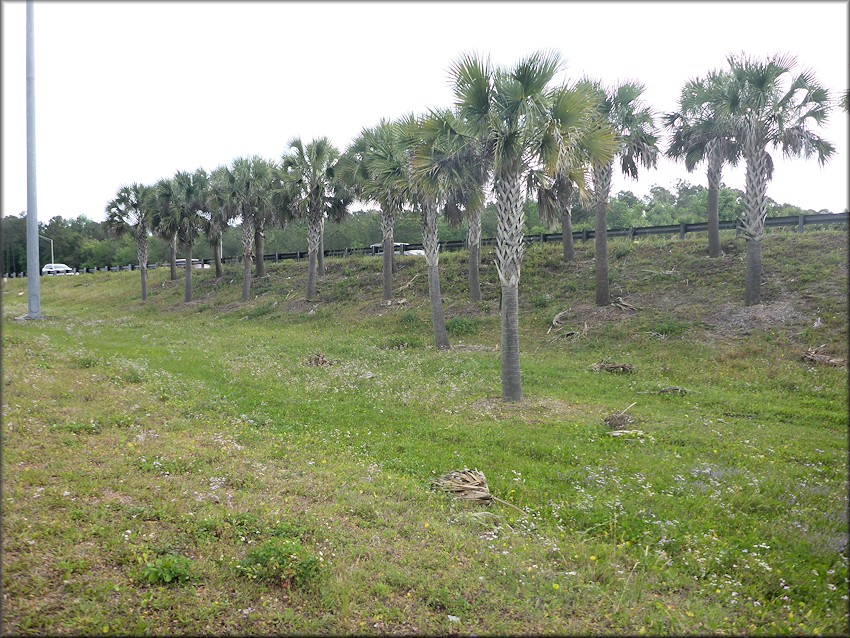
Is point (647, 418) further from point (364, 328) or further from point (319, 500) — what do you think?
point (364, 328)

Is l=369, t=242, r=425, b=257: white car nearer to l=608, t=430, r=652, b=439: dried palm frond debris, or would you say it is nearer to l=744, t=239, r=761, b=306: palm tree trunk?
l=744, t=239, r=761, b=306: palm tree trunk

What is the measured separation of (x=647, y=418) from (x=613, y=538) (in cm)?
515

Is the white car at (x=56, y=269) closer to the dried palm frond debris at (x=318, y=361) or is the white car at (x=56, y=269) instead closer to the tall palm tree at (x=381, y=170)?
the tall palm tree at (x=381, y=170)

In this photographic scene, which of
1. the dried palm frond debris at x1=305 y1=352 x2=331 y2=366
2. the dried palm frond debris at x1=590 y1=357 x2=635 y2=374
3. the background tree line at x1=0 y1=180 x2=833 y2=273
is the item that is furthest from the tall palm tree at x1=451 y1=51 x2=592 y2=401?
the background tree line at x1=0 y1=180 x2=833 y2=273

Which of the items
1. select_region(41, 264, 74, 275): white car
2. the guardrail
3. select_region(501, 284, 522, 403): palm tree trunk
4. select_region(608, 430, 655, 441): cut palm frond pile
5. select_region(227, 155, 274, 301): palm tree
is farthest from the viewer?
select_region(41, 264, 74, 275): white car

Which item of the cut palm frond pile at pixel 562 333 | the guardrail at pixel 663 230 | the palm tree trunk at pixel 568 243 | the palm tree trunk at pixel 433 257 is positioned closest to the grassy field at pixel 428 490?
the palm tree trunk at pixel 433 257

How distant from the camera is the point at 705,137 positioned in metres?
21.3

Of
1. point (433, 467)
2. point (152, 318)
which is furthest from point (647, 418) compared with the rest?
Result: point (152, 318)

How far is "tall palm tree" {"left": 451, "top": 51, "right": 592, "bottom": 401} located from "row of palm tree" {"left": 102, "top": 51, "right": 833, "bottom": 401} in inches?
Result: 1.0

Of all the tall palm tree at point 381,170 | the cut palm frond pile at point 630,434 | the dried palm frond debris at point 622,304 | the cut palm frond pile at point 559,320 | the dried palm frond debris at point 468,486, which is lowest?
the dried palm frond debris at point 468,486

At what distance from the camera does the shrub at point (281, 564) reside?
4.40 m

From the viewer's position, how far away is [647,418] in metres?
10.2

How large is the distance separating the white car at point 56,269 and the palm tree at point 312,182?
43.1m

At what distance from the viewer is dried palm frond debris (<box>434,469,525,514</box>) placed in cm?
642
